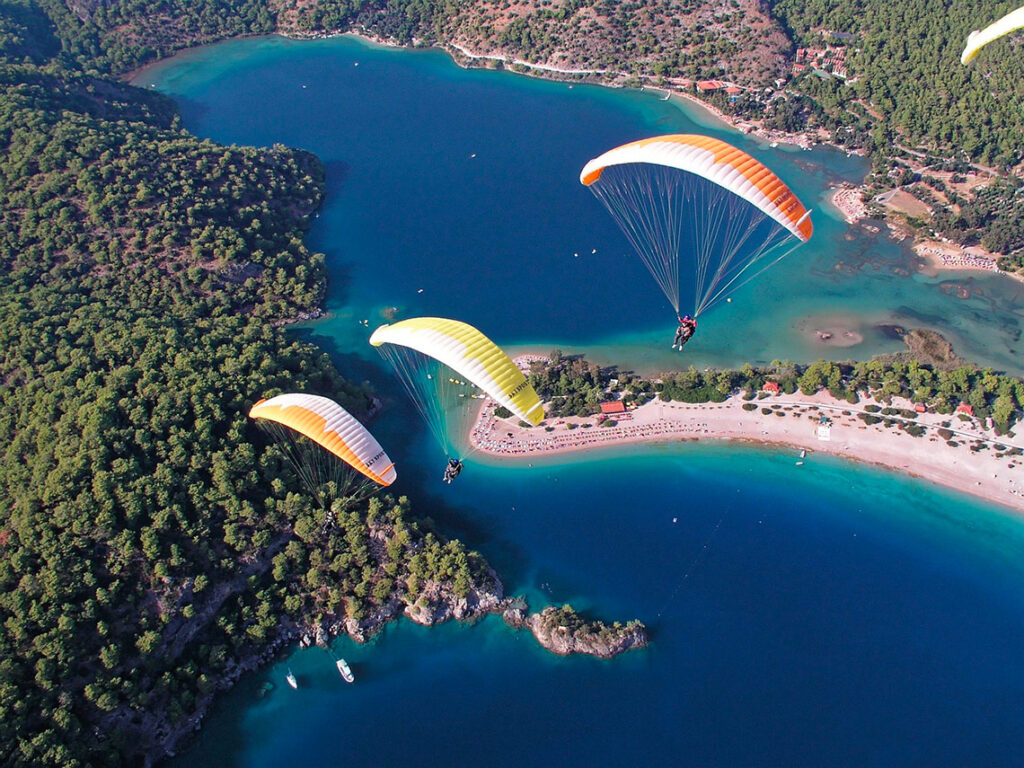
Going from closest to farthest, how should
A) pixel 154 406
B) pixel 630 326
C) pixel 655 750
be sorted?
pixel 655 750, pixel 154 406, pixel 630 326

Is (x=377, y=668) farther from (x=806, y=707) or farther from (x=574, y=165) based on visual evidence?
(x=574, y=165)

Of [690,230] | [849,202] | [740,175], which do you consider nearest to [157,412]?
[740,175]

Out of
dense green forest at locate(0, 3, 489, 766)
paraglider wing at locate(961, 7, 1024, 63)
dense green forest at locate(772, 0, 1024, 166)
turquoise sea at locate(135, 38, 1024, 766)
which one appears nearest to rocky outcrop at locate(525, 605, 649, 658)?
turquoise sea at locate(135, 38, 1024, 766)

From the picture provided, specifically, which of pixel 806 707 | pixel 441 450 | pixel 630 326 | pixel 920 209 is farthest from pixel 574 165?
pixel 806 707

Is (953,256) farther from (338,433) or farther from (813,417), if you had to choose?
(338,433)

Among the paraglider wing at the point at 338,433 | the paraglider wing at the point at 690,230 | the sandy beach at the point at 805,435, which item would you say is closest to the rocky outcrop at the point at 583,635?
the paraglider wing at the point at 338,433

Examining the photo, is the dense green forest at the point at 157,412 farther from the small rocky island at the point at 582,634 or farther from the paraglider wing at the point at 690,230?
the paraglider wing at the point at 690,230
